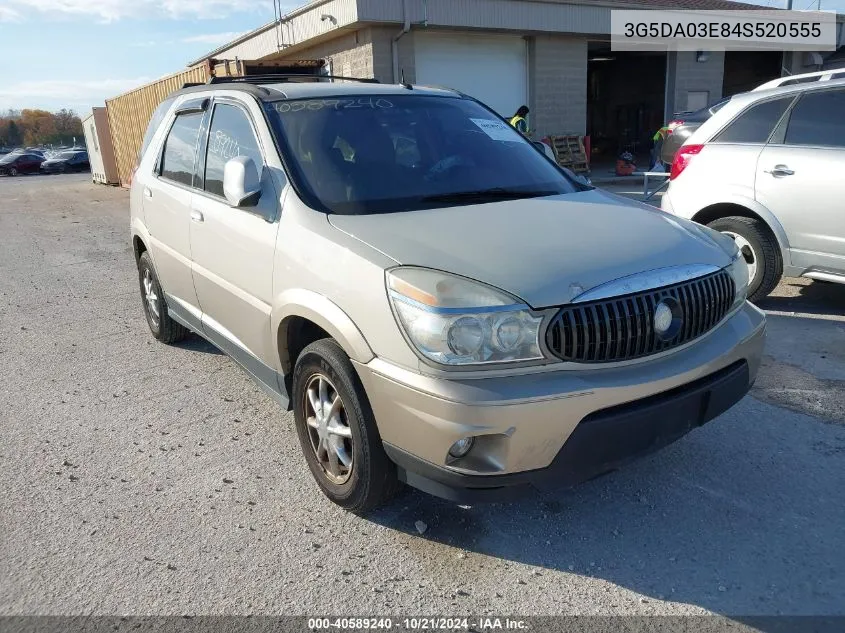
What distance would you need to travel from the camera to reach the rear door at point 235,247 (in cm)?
330

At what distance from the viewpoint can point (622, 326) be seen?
254 centimetres

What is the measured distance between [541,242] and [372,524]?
4.71 feet

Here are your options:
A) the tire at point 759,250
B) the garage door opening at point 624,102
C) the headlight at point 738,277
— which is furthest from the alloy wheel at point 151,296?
the garage door opening at point 624,102

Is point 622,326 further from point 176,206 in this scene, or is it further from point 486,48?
point 486,48

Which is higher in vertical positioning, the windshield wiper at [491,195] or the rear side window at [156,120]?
the rear side window at [156,120]

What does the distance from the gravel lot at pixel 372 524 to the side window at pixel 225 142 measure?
4.64 ft

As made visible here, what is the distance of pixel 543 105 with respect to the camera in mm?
17859

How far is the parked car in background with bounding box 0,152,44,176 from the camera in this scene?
41188mm

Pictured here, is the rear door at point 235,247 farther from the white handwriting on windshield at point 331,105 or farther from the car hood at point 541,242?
the car hood at point 541,242

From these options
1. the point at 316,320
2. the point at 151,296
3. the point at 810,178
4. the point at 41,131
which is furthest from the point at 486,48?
the point at 41,131

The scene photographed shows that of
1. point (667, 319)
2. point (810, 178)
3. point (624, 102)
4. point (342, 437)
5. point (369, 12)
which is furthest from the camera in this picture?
point (624, 102)

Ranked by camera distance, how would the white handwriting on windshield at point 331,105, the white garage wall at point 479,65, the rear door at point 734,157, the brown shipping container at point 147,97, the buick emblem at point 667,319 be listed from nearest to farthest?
the buick emblem at point 667,319 → the white handwriting on windshield at point 331,105 → the rear door at point 734,157 → the brown shipping container at point 147,97 → the white garage wall at point 479,65

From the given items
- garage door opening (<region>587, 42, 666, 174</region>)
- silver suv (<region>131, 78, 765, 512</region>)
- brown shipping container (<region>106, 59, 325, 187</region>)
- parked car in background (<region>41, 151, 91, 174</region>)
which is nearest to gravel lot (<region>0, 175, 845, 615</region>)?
silver suv (<region>131, 78, 765, 512</region>)

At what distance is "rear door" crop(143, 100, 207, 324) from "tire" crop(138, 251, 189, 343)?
280mm
